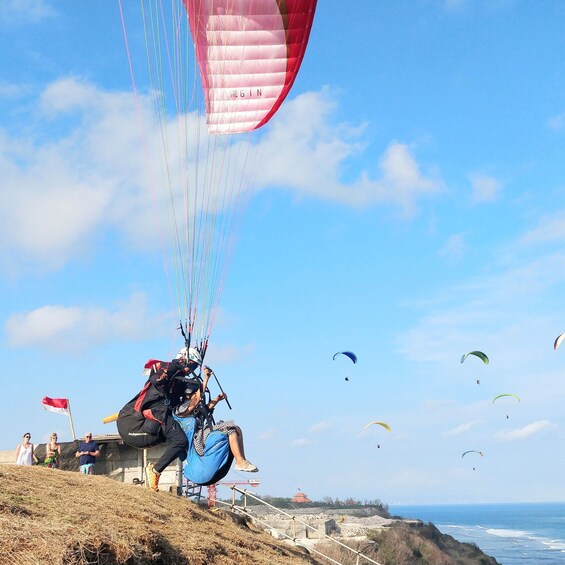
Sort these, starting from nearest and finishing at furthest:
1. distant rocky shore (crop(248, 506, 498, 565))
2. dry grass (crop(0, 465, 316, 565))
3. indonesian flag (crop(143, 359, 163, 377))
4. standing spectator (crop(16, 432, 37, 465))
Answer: dry grass (crop(0, 465, 316, 565)) → indonesian flag (crop(143, 359, 163, 377)) → standing spectator (crop(16, 432, 37, 465)) → distant rocky shore (crop(248, 506, 498, 565))

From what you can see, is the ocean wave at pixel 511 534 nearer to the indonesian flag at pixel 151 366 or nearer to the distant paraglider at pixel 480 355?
the distant paraglider at pixel 480 355

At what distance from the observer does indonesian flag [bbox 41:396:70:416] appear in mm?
16203

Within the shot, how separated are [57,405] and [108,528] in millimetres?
8192

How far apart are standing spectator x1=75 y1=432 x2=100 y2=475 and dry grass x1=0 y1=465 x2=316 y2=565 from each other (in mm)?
2368

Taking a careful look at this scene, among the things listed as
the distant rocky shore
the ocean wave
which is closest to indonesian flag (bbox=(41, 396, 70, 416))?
the distant rocky shore

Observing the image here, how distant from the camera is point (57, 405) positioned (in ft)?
53.7

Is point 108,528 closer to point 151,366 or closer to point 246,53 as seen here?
point 151,366

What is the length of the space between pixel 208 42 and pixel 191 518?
357 inches

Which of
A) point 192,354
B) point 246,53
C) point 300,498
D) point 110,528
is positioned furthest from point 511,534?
Answer: point 110,528

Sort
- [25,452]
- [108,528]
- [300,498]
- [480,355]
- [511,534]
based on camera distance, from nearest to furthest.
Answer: [108,528]
[25,452]
[480,355]
[300,498]
[511,534]

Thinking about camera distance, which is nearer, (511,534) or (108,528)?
(108,528)

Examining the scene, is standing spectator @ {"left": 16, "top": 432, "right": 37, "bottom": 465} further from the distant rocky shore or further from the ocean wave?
the ocean wave

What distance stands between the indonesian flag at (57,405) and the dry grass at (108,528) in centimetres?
464

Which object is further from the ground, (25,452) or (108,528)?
(25,452)
